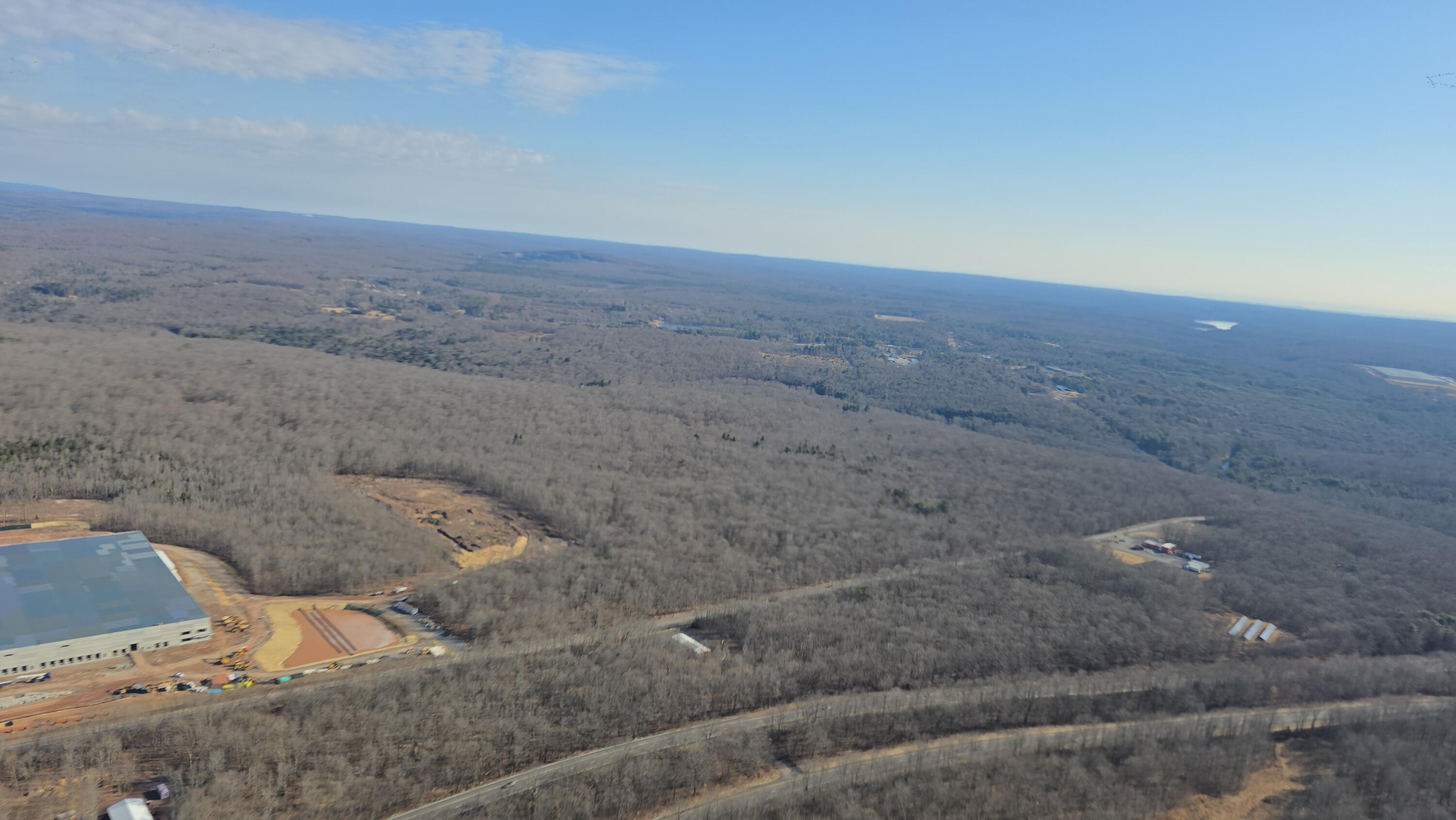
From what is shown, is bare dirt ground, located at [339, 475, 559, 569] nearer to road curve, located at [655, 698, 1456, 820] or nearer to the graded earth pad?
the graded earth pad

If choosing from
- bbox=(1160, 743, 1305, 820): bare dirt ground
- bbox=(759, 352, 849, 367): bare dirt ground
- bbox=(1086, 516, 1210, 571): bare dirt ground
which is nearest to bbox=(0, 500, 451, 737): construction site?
bbox=(1160, 743, 1305, 820): bare dirt ground

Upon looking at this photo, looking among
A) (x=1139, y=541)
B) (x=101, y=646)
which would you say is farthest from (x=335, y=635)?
(x=1139, y=541)

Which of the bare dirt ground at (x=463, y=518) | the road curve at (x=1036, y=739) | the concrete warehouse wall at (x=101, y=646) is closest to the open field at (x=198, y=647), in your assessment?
the concrete warehouse wall at (x=101, y=646)

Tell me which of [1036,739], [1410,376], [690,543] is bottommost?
[1036,739]

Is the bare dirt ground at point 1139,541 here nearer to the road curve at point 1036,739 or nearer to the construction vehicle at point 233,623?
the road curve at point 1036,739

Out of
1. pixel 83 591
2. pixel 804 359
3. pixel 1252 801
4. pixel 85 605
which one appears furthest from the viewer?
pixel 804 359

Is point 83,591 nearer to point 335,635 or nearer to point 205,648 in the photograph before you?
point 205,648

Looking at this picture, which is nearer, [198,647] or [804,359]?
[198,647]
